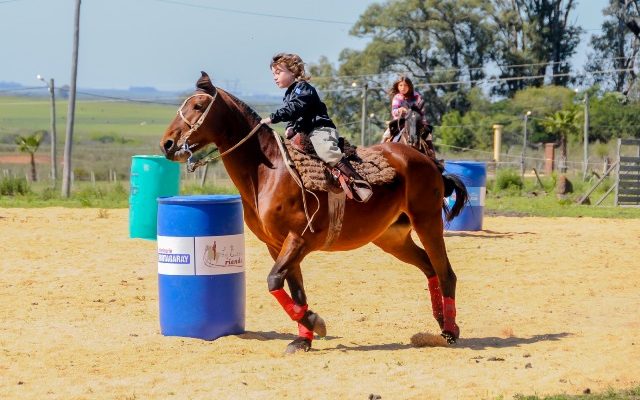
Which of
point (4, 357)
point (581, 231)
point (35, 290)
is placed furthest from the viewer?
point (581, 231)

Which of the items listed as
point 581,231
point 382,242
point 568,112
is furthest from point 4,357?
point 568,112

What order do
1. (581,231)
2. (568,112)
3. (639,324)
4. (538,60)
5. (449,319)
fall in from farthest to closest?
(538,60) < (568,112) < (581,231) < (639,324) < (449,319)

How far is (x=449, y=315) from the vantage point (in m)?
9.14

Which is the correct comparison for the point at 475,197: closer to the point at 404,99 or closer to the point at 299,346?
the point at 404,99

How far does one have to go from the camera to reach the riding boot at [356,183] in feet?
Result: 28.6

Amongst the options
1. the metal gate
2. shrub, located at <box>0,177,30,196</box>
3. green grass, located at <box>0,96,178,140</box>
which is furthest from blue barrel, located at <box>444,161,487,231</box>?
green grass, located at <box>0,96,178,140</box>

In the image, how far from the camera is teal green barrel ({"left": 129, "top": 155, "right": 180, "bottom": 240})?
16.5 meters

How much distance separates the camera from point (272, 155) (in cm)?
871

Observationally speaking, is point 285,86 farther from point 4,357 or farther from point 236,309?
point 4,357

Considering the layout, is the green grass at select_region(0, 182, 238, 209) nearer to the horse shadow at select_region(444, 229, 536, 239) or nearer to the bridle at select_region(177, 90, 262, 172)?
the horse shadow at select_region(444, 229, 536, 239)

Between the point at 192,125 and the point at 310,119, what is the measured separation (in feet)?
3.18

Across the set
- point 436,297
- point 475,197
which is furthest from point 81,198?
point 436,297

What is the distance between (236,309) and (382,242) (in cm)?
145

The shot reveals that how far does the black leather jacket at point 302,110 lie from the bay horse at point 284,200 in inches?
10.1
